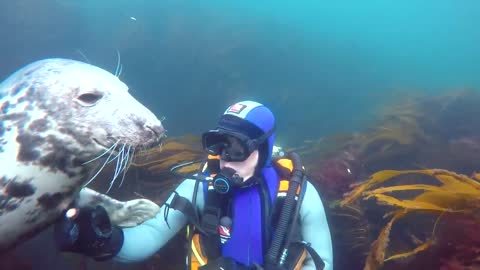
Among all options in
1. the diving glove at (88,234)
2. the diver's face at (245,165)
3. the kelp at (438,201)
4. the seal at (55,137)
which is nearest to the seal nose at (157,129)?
the seal at (55,137)

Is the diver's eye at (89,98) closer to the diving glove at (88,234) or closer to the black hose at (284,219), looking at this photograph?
the diving glove at (88,234)

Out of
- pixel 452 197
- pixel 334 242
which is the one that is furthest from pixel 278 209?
pixel 334 242

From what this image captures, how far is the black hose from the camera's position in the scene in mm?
2178

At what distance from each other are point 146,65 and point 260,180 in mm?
11234

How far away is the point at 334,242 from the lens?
12.2ft

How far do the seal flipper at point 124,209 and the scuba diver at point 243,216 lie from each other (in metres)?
0.07

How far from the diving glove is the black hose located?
3.24 feet

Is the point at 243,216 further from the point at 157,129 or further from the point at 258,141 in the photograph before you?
the point at 157,129

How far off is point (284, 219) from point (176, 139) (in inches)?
138

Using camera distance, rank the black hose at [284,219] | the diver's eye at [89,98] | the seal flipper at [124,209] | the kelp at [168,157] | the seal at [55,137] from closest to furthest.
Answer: the seal at [55,137] → the diver's eye at [89,98] → the black hose at [284,219] → the seal flipper at [124,209] → the kelp at [168,157]

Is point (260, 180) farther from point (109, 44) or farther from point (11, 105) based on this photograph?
point (109, 44)

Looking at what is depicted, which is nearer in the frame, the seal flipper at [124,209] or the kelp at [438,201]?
the kelp at [438,201]

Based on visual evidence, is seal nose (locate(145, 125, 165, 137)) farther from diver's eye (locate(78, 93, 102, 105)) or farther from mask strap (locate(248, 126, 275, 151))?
mask strap (locate(248, 126, 275, 151))

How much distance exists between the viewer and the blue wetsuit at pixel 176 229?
2.37m
